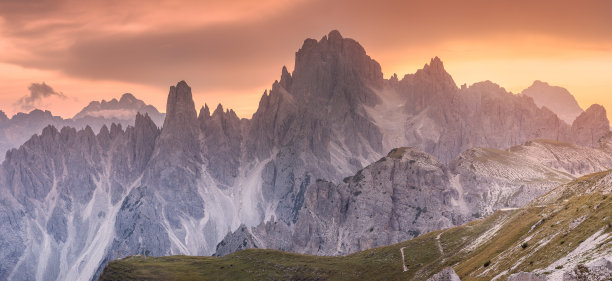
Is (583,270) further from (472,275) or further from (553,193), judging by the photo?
(553,193)

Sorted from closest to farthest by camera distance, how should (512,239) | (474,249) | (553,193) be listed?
(512,239) → (474,249) → (553,193)

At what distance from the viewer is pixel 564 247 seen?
95750 mm

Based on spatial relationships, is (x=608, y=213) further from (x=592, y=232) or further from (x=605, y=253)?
(x=605, y=253)

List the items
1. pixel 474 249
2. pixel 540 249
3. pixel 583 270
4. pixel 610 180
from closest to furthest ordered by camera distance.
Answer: pixel 583 270, pixel 540 249, pixel 610 180, pixel 474 249

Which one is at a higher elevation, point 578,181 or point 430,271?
point 578,181

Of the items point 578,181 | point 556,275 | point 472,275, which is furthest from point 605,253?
point 578,181

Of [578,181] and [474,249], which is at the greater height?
[578,181]

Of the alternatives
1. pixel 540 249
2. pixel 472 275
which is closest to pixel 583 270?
pixel 540 249

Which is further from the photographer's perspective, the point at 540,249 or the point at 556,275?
Answer: the point at 540,249

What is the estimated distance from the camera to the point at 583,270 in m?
68.6

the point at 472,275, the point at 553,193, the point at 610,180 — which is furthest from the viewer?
the point at 553,193

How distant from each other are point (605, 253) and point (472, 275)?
4592 centimetres

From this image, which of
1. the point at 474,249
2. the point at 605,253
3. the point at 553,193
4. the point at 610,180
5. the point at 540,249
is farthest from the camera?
the point at 553,193

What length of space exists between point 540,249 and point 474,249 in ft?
260
